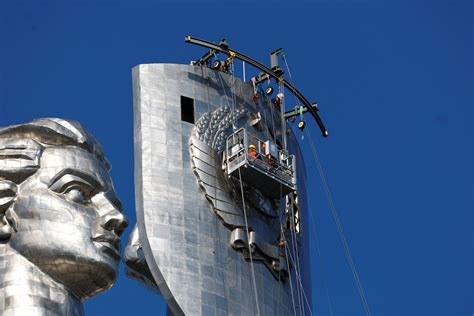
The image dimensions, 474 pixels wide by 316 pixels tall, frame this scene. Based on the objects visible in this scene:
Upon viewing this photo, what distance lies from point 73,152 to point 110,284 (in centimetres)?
321

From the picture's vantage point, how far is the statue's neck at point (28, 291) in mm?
32094

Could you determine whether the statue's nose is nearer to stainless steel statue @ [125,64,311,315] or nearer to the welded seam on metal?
stainless steel statue @ [125,64,311,315]

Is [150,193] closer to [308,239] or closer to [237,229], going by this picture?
[237,229]

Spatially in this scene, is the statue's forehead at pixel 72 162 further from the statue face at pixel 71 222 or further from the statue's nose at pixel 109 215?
the statue's nose at pixel 109 215

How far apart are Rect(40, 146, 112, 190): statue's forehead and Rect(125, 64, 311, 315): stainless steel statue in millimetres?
2143

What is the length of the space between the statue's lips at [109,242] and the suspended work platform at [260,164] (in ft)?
18.9

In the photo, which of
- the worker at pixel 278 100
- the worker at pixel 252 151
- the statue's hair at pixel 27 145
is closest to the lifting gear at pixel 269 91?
the worker at pixel 278 100

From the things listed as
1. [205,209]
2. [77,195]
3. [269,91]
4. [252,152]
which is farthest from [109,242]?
[269,91]

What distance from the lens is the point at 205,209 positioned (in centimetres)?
3800

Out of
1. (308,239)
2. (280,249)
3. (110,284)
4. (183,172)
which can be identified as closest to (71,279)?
(110,284)

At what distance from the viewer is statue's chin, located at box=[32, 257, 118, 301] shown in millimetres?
32906

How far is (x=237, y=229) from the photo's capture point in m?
38.5

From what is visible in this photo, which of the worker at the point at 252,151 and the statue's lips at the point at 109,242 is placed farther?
the worker at the point at 252,151

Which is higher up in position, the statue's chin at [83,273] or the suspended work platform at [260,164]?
the suspended work platform at [260,164]
